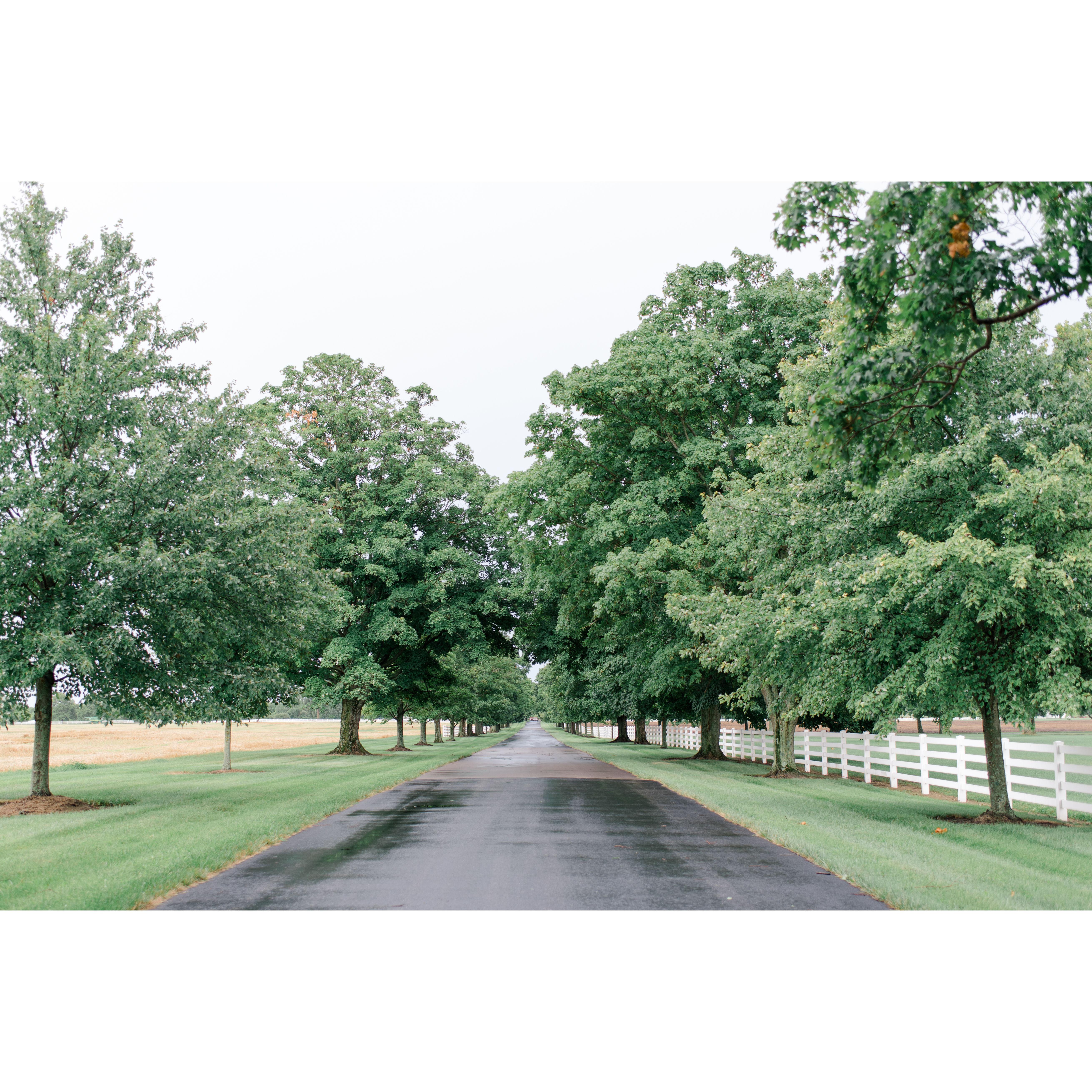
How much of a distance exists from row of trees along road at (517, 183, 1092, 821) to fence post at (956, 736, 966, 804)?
1976 mm

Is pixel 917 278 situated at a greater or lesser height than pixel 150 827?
greater

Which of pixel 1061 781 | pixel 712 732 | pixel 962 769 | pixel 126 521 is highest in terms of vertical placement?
pixel 126 521

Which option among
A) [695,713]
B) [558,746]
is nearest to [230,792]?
[695,713]

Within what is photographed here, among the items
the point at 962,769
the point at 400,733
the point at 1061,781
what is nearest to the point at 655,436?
the point at 962,769

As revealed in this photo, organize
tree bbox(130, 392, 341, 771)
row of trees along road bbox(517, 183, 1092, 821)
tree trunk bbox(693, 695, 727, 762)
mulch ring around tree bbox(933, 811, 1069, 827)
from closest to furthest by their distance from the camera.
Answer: row of trees along road bbox(517, 183, 1092, 821), mulch ring around tree bbox(933, 811, 1069, 827), tree bbox(130, 392, 341, 771), tree trunk bbox(693, 695, 727, 762)

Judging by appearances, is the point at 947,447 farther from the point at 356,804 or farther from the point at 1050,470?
the point at 356,804

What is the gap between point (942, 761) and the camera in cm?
2953

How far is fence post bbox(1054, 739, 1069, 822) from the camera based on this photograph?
43.5ft

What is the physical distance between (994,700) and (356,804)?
415 inches

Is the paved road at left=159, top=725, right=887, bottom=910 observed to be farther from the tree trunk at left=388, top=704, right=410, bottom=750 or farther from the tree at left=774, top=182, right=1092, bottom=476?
the tree trunk at left=388, top=704, right=410, bottom=750

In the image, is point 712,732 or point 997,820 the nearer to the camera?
point 997,820

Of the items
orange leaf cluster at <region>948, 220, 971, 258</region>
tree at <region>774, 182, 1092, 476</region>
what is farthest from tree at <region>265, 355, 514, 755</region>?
orange leaf cluster at <region>948, 220, 971, 258</region>

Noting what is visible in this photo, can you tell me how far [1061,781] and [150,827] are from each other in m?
13.3

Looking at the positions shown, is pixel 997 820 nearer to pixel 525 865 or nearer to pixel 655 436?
pixel 525 865
